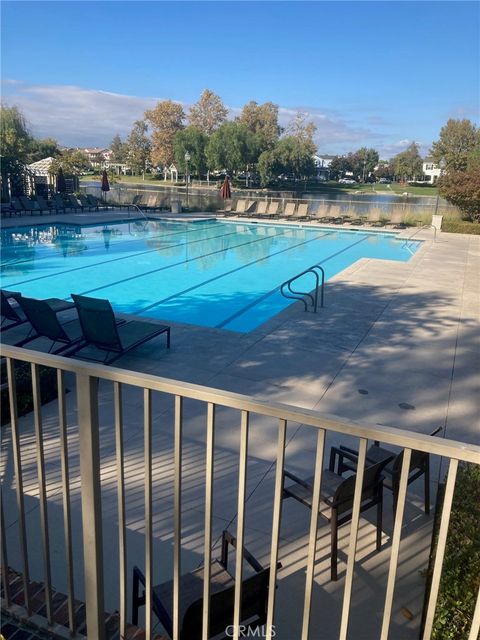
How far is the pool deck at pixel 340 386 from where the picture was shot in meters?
2.88

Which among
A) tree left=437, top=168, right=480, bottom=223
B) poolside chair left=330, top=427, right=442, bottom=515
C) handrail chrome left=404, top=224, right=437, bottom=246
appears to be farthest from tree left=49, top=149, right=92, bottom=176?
poolside chair left=330, top=427, right=442, bottom=515

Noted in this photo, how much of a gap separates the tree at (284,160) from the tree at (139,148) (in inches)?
1233

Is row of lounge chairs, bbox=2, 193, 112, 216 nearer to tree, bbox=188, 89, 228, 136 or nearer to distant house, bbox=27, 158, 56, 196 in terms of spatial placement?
distant house, bbox=27, 158, 56, 196

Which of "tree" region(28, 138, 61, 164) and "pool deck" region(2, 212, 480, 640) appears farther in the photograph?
"tree" region(28, 138, 61, 164)

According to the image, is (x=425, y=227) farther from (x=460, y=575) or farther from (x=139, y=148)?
(x=139, y=148)

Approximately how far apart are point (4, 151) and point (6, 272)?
18.6 m

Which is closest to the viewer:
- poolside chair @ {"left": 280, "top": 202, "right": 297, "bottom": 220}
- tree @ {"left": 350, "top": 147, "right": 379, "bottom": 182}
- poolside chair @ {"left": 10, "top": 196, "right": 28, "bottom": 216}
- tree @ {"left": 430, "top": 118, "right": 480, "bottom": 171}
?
poolside chair @ {"left": 10, "top": 196, "right": 28, "bottom": 216}

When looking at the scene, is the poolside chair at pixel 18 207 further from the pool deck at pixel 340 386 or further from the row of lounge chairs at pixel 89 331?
the row of lounge chairs at pixel 89 331

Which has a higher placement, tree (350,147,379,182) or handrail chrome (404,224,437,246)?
tree (350,147,379,182)

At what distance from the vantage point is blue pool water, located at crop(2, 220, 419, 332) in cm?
1118

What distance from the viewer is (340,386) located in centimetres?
585

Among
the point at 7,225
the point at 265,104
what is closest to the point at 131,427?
the point at 7,225

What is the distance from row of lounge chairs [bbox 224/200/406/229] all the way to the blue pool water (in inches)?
68.7

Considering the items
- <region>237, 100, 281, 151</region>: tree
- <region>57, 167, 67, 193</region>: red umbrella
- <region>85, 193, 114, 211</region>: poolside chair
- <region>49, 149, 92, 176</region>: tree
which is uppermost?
<region>237, 100, 281, 151</region>: tree
